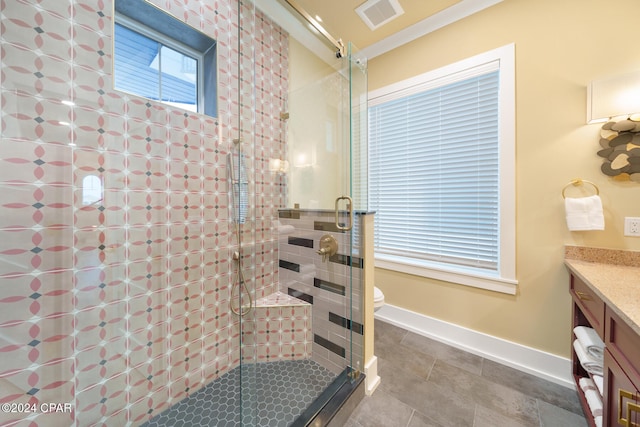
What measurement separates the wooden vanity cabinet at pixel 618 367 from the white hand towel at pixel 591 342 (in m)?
0.13

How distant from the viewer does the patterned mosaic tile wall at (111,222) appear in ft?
3.40

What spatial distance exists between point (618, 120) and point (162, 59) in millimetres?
2934

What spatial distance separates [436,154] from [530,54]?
2.89 ft

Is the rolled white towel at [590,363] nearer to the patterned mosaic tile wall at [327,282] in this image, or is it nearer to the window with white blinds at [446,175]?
the window with white blinds at [446,175]

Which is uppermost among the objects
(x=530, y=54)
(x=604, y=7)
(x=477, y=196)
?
(x=604, y=7)

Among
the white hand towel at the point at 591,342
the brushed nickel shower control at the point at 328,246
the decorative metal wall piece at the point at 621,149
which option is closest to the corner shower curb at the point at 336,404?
the brushed nickel shower control at the point at 328,246

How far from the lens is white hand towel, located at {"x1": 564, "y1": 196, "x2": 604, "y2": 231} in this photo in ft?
4.69

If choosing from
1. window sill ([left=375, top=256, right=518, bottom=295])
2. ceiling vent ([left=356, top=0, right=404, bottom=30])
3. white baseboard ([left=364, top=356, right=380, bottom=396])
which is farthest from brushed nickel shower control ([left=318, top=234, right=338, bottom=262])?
ceiling vent ([left=356, top=0, right=404, bottom=30])

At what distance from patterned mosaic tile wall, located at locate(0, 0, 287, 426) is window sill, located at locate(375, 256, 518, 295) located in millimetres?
1239

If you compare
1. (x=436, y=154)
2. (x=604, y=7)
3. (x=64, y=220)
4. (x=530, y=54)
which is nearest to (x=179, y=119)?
(x=64, y=220)

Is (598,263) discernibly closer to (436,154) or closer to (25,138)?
→ (436,154)

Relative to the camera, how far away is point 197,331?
5.39 feet

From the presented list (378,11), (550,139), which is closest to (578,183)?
(550,139)

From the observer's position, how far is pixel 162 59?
1640mm
